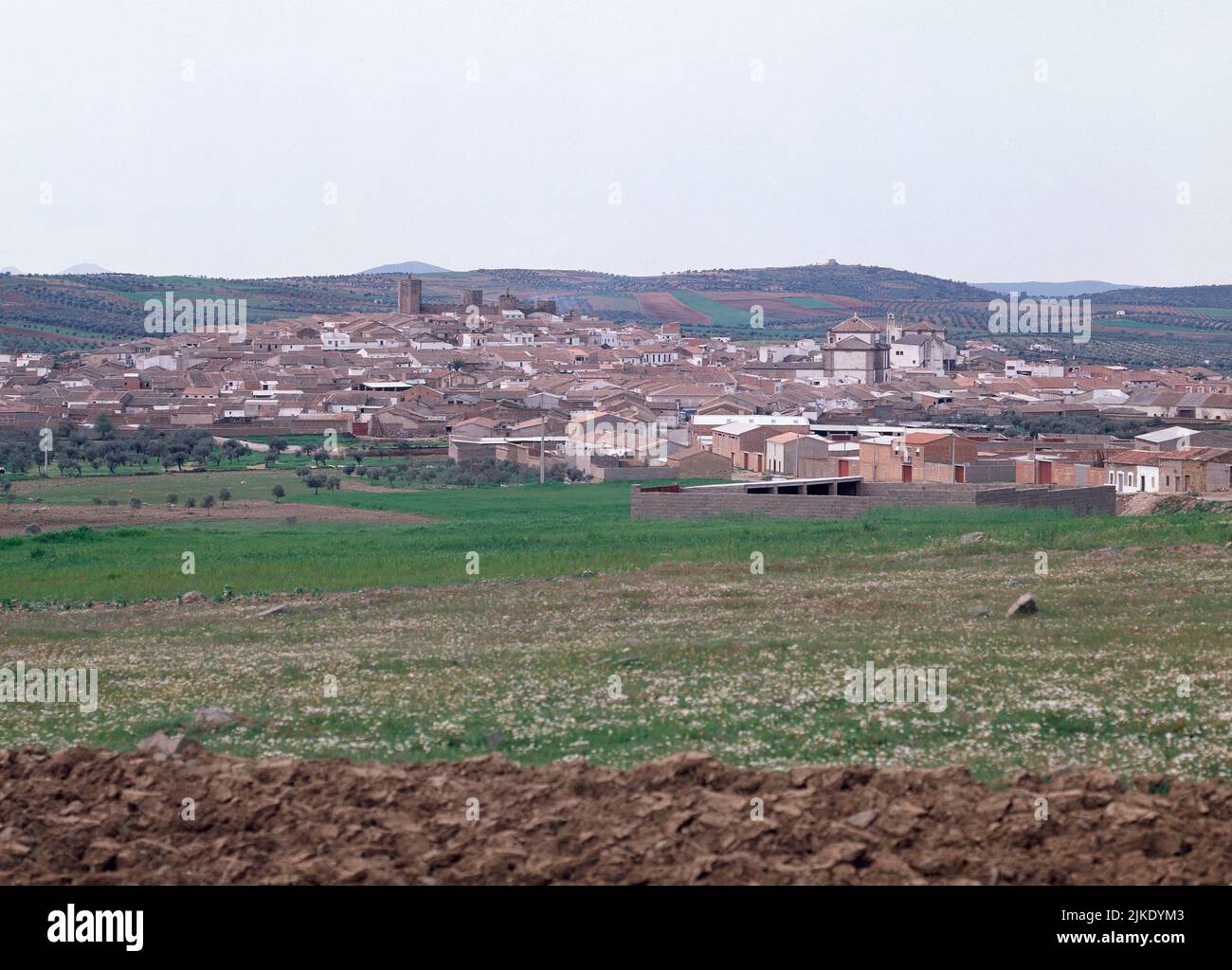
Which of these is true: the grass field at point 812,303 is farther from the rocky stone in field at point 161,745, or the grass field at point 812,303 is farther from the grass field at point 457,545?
the rocky stone in field at point 161,745

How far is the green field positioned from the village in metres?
18.9

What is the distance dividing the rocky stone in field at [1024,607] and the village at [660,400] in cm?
2411

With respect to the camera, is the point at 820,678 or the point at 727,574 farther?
the point at 727,574

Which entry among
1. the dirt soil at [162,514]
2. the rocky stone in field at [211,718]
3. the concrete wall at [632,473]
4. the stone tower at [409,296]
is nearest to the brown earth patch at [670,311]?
the stone tower at [409,296]

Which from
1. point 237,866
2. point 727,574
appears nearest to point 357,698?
point 237,866

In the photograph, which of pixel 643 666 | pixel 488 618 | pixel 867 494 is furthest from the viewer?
pixel 867 494

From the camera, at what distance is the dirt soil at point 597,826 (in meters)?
7.57

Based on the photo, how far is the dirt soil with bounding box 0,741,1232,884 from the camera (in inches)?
298

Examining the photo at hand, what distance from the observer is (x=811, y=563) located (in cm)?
2281

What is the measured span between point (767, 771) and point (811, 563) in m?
13.6

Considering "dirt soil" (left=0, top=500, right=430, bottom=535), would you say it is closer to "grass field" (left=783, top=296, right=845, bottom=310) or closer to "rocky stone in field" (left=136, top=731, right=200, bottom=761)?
"rocky stone in field" (left=136, top=731, right=200, bottom=761)

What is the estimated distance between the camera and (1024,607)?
16.4 metres
